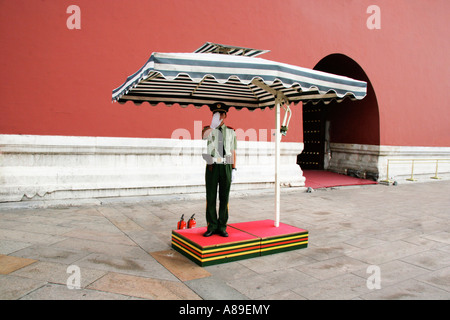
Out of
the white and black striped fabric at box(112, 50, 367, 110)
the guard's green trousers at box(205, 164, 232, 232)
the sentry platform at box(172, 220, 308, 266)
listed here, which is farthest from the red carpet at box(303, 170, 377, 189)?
the guard's green trousers at box(205, 164, 232, 232)

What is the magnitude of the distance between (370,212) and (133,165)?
16.1 ft

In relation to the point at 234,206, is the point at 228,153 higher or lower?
higher

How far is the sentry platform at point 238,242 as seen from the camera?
13.3ft

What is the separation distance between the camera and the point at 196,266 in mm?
4020

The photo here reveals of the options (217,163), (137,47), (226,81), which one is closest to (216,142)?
(217,163)

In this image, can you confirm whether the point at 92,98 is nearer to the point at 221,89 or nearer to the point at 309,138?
the point at 221,89

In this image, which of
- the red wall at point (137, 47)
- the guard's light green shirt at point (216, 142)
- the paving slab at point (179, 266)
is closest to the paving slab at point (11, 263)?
the paving slab at point (179, 266)

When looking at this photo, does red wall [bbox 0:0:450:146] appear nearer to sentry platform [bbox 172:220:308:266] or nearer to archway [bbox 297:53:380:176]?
archway [bbox 297:53:380:176]

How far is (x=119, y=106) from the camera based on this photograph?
7.19 m

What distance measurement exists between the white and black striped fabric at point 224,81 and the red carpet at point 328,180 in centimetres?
490

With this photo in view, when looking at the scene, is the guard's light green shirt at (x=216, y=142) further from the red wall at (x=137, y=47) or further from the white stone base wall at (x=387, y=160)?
the white stone base wall at (x=387, y=160)

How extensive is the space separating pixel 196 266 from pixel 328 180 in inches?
306

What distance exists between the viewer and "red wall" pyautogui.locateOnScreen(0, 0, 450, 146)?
255 inches
